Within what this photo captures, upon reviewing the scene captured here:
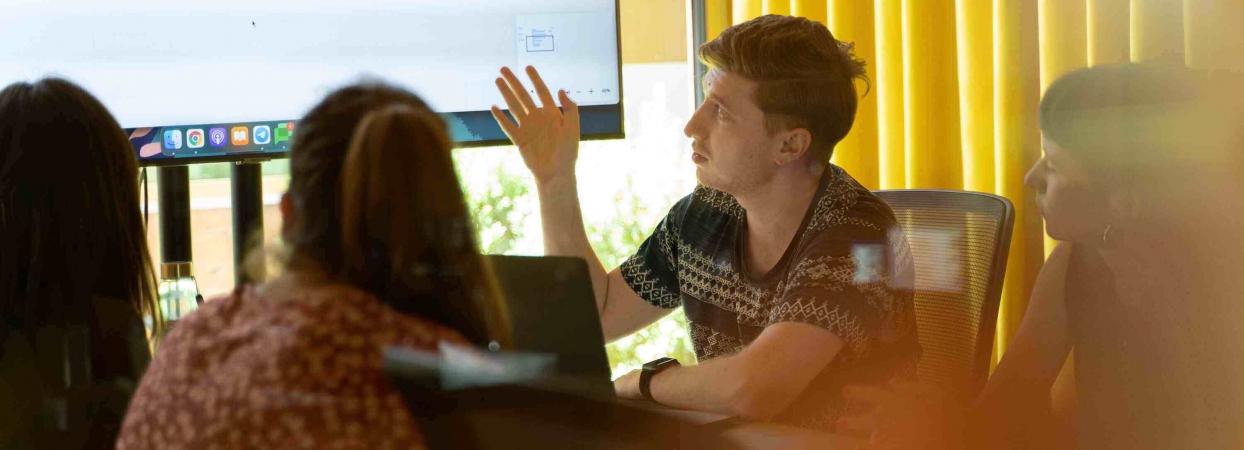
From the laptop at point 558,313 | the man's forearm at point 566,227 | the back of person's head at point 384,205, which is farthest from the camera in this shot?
the man's forearm at point 566,227

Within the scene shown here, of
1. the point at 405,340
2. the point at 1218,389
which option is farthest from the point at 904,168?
the point at 405,340

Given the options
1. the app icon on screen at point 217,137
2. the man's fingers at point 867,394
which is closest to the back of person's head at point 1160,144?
the man's fingers at point 867,394

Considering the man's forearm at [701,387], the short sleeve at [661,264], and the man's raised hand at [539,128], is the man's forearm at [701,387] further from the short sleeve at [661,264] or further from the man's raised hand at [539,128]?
the man's raised hand at [539,128]

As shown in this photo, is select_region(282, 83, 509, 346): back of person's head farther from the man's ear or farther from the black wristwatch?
the man's ear

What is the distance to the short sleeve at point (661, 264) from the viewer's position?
1.06 metres

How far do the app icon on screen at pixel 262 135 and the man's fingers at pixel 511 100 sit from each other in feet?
0.72

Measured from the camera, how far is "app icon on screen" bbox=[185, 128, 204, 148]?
893 mm

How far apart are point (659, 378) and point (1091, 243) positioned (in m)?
0.47

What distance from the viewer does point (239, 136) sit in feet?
2.82

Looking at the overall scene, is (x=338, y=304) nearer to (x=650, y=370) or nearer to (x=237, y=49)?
(x=237, y=49)

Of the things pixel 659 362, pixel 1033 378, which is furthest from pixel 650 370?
pixel 1033 378

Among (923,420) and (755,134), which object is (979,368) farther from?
(755,134)

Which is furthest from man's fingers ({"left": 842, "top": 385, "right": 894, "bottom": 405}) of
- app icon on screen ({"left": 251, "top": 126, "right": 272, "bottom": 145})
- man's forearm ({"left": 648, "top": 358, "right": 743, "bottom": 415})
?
app icon on screen ({"left": 251, "top": 126, "right": 272, "bottom": 145})

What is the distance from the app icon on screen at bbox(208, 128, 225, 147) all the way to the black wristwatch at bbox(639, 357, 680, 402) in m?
0.49
